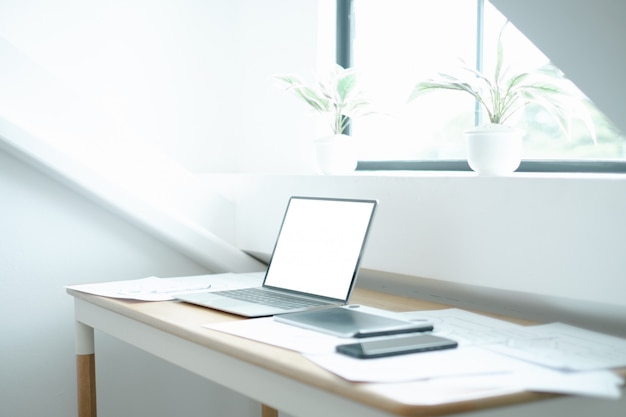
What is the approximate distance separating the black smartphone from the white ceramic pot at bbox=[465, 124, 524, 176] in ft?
1.84

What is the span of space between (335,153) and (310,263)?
19.5 inches

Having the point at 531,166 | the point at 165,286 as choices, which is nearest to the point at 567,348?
the point at 531,166

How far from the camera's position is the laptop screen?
1.66 metres

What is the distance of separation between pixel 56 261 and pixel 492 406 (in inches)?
61.7

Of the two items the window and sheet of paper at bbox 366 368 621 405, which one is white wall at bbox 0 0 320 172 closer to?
the window

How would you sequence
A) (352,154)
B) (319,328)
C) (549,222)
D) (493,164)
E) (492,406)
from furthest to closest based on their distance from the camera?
(352,154) < (493,164) < (549,222) < (319,328) < (492,406)

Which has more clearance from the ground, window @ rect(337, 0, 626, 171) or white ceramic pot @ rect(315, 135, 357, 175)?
window @ rect(337, 0, 626, 171)

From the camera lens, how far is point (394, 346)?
120 centimetres

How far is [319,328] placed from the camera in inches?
54.0

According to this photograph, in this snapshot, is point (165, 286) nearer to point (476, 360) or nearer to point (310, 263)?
point (310, 263)

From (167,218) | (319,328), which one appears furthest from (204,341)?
(167,218)

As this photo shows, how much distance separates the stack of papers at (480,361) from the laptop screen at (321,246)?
0.81 ft

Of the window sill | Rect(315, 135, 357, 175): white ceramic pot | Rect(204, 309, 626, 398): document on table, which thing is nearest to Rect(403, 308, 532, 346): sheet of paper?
Rect(204, 309, 626, 398): document on table

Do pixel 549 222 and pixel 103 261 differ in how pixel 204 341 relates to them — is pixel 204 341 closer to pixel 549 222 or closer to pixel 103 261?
pixel 549 222
